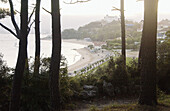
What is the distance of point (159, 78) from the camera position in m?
7.09

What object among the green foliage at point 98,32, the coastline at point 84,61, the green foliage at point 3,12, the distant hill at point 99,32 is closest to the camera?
the green foliage at point 3,12

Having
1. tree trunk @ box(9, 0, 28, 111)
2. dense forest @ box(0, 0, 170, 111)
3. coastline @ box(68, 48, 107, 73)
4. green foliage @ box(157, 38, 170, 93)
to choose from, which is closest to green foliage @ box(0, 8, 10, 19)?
dense forest @ box(0, 0, 170, 111)

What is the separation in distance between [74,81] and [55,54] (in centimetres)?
265

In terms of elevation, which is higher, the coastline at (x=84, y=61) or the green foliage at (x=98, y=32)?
the green foliage at (x=98, y=32)

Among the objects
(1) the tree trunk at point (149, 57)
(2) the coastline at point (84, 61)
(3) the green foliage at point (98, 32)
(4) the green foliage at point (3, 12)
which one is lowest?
(2) the coastline at point (84, 61)

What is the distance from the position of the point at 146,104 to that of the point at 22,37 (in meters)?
2.90

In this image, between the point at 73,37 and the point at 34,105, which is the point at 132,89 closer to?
the point at 34,105

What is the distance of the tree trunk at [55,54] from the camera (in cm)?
396

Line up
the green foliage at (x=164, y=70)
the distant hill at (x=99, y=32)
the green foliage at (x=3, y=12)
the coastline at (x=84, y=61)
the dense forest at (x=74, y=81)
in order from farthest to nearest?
the distant hill at (x=99, y=32) → the coastline at (x=84, y=61) → the green foliage at (x=164, y=70) → the green foliage at (x=3, y=12) → the dense forest at (x=74, y=81)

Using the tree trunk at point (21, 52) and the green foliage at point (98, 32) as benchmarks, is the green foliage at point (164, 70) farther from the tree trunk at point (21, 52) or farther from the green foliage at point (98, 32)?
the green foliage at point (98, 32)

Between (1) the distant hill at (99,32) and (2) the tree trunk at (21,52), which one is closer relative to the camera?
(2) the tree trunk at (21,52)

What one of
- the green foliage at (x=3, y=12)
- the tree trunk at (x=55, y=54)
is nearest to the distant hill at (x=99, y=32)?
the green foliage at (x=3, y=12)

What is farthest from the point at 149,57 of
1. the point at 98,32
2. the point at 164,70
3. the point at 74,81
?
the point at 98,32

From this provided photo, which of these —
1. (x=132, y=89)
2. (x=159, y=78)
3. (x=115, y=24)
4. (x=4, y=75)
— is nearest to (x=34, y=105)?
(x=4, y=75)
